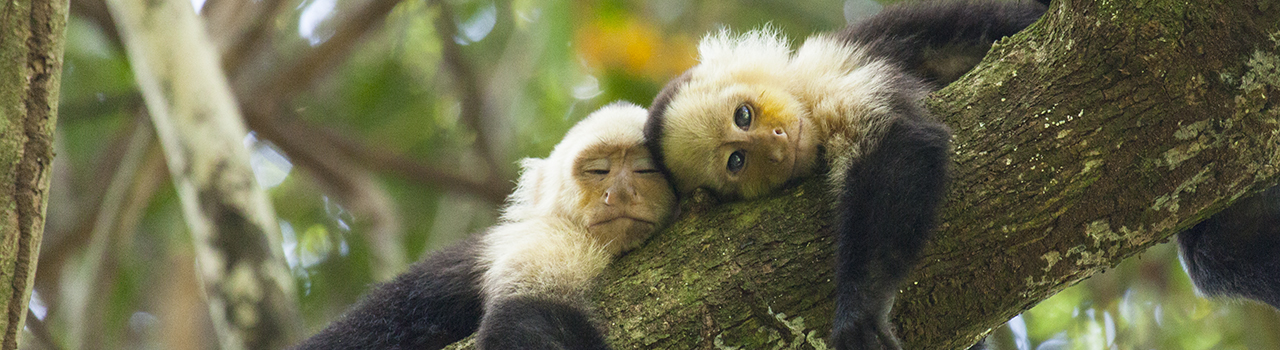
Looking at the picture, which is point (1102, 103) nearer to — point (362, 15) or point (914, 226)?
point (914, 226)

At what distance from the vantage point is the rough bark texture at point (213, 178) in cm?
414

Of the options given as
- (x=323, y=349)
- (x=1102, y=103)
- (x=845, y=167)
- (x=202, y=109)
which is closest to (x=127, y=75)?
(x=202, y=109)

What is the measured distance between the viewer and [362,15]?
5.82 metres

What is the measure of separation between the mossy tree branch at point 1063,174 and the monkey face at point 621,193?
46cm

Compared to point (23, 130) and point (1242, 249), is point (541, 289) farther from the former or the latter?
point (1242, 249)

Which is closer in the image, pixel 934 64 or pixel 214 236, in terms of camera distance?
pixel 934 64

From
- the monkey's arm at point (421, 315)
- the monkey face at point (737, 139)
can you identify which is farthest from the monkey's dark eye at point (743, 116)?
the monkey's arm at point (421, 315)

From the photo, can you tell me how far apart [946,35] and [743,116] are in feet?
2.55

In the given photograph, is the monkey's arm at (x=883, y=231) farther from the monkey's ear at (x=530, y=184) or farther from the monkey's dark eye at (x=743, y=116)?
the monkey's ear at (x=530, y=184)

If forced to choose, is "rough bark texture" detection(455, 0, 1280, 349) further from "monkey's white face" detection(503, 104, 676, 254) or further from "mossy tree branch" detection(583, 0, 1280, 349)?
"monkey's white face" detection(503, 104, 676, 254)

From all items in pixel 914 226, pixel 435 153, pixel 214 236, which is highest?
pixel 435 153

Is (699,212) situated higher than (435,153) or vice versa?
(435,153)

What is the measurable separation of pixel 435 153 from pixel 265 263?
11.5ft

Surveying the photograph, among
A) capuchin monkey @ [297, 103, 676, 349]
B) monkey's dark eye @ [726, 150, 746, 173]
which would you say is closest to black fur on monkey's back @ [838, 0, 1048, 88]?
monkey's dark eye @ [726, 150, 746, 173]
